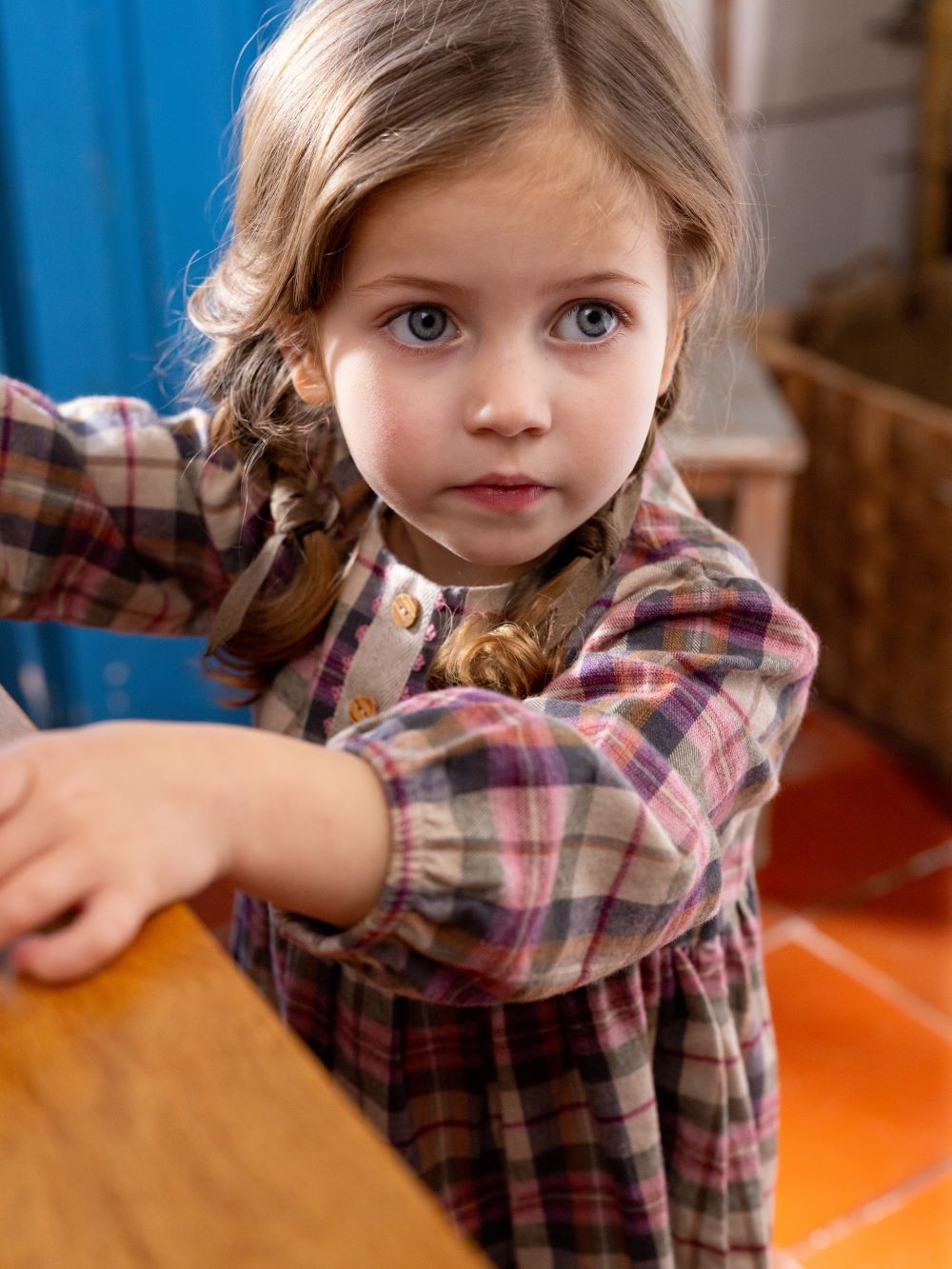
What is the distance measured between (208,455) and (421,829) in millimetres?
448

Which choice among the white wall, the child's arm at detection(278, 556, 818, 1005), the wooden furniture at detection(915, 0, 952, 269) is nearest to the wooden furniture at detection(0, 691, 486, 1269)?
the child's arm at detection(278, 556, 818, 1005)

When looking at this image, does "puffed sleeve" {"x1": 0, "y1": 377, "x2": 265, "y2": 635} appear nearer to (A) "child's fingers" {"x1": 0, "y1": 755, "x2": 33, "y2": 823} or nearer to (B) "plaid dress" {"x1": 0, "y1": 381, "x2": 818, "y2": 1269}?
(B) "plaid dress" {"x1": 0, "y1": 381, "x2": 818, "y2": 1269}

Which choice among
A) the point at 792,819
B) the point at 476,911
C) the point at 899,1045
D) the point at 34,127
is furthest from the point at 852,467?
the point at 476,911

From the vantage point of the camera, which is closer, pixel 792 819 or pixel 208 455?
pixel 208 455

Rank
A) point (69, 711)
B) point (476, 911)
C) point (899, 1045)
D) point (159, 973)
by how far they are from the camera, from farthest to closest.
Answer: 1. point (69, 711)
2. point (899, 1045)
3. point (476, 911)
4. point (159, 973)

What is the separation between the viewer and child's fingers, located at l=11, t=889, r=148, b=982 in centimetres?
44

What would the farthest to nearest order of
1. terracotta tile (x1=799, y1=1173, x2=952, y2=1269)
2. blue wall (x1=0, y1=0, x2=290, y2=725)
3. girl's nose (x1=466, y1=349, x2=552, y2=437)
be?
blue wall (x1=0, y1=0, x2=290, y2=725), terracotta tile (x1=799, y1=1173, x2=952, y2=1269), girl's nose (x1=466, y1=349, x2=552, y2=437)

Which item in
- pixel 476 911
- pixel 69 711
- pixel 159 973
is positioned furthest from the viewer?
pixel 69 711

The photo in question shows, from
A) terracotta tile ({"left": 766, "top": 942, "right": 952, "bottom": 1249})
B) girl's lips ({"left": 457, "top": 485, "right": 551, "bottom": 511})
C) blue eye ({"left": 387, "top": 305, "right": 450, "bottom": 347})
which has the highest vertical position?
blue eye ({"left": 387, "top": 305, "right": 450, "bottom": 347})

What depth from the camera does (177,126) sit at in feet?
5.63

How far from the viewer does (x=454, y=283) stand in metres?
0.68

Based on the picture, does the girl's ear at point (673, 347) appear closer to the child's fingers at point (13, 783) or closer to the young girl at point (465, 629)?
the young girl at point (465, 629)

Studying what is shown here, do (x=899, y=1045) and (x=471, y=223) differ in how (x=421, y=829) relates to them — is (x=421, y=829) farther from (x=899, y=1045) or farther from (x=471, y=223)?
(x=899, y=1045)

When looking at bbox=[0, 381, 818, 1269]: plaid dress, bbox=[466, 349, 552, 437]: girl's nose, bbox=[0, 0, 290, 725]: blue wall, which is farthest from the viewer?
bbox=[0, 0, 290, 725]: blue wall
